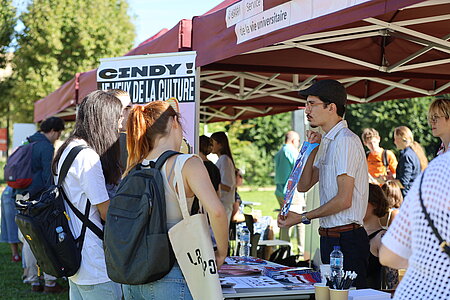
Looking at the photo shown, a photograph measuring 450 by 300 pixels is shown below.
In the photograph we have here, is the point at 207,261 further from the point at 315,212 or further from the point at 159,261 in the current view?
the point at 315,212

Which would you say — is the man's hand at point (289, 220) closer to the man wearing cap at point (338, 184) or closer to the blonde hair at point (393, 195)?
the man wearing cap at point (338, 184)

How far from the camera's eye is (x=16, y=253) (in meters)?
9.43

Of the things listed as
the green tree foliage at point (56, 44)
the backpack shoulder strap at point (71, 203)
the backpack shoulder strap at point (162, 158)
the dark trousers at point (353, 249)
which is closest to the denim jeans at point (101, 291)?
the backpack shoulder strap at point (71, 203)

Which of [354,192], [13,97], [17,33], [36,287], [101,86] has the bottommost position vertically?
[36,287]

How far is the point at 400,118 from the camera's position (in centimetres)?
2633

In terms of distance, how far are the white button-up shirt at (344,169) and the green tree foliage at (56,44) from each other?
2159 cm

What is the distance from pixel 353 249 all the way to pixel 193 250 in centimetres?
143

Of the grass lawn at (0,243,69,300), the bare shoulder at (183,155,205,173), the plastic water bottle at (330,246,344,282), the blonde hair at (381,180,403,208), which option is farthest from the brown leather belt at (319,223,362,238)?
the grass lawn at (0,243,69,300)

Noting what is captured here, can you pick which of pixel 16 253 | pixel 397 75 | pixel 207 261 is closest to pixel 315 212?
pixel 207 261

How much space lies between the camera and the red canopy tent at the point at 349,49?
328 centimetres

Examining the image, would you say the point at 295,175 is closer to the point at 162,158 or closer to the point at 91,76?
the point at 162,158

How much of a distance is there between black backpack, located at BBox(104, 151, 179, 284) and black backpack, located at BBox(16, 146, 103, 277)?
1.62 feet

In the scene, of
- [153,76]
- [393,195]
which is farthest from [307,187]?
[393,195]

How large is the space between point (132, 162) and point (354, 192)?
1.47m
